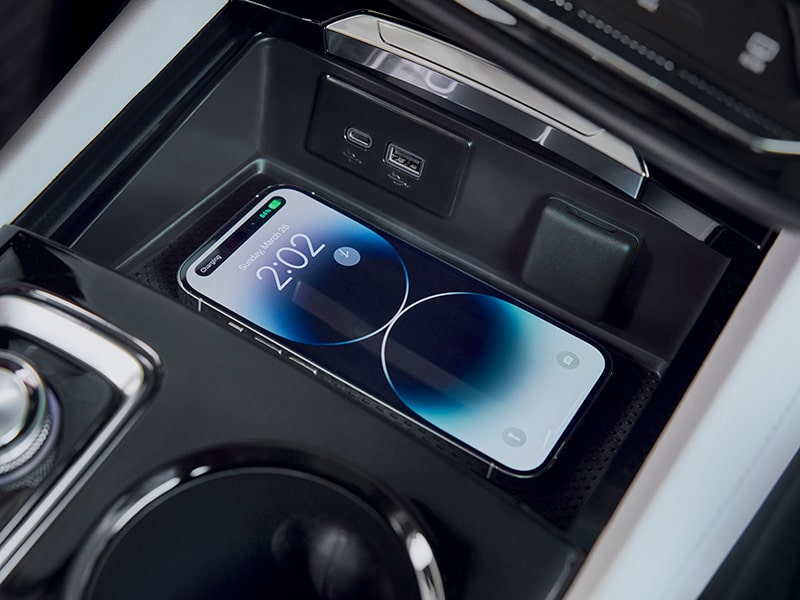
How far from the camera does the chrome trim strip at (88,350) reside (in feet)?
1.77

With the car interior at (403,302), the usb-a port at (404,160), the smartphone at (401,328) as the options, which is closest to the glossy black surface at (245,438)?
the car interior at (403,302)

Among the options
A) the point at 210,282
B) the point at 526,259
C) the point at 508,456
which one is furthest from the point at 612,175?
the point at 210,282

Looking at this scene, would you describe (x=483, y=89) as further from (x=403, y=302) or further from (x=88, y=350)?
(x=88, y=350)

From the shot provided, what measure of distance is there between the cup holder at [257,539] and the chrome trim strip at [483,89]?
0.27 m

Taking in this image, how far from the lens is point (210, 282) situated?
28.1 inches

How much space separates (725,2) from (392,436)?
0.30m

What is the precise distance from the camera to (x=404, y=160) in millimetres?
728

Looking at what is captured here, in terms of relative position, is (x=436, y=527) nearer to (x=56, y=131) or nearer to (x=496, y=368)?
(x=496, y=368)

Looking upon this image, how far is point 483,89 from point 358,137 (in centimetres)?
12

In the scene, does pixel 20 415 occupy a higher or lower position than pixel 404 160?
lower

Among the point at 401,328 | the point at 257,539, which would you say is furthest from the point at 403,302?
the point at 257,539

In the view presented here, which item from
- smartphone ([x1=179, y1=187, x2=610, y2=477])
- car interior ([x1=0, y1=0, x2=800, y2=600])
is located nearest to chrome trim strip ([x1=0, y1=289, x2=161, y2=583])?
car interior ([x1=0, y1=0, x2=800, y2=600])

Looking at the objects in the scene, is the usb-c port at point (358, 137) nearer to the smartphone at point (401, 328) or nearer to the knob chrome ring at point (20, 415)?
the smartphone at point (401, 328)

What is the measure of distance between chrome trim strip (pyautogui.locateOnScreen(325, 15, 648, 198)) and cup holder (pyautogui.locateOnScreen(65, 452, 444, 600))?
0.89ft
